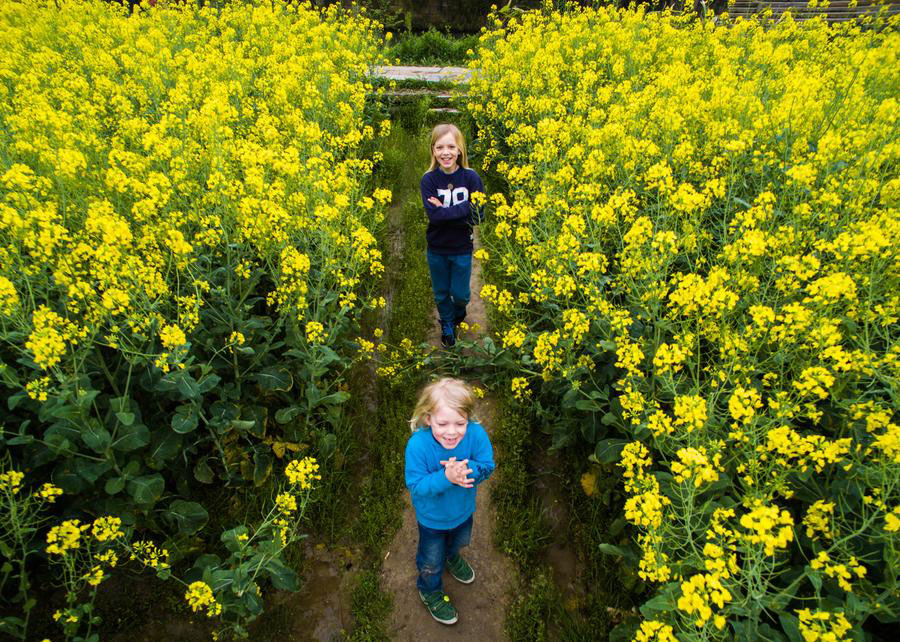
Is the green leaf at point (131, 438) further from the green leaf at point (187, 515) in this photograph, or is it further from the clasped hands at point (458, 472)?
the clasped hands at point (458, 472)

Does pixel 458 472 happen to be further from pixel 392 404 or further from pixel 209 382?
pixel 392 404

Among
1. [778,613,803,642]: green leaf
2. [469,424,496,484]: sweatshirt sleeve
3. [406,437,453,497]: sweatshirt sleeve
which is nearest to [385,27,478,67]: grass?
[469,424,496,484]: sweatshirt sleeve

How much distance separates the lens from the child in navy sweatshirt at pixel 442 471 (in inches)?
87.3

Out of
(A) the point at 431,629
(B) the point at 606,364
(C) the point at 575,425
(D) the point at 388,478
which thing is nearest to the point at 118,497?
(D) the point at 388,478

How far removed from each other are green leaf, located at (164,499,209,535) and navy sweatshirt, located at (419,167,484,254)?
2.52m

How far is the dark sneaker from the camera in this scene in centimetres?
268

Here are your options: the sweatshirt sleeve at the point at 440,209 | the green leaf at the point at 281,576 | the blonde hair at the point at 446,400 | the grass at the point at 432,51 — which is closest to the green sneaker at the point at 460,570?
the green leaf at the point at 281,576

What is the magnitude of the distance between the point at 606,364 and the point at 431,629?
190 cm

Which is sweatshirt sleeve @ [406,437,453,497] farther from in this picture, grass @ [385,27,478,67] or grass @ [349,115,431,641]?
grass @ [385,27,478,67]

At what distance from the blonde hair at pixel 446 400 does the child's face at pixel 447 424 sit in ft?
0.07

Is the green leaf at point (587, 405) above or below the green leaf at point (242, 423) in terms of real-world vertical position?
above

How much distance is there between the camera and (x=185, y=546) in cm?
279

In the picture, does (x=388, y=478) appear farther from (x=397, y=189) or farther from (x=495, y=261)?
(x=397, y=189)

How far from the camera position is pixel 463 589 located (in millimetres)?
2852
